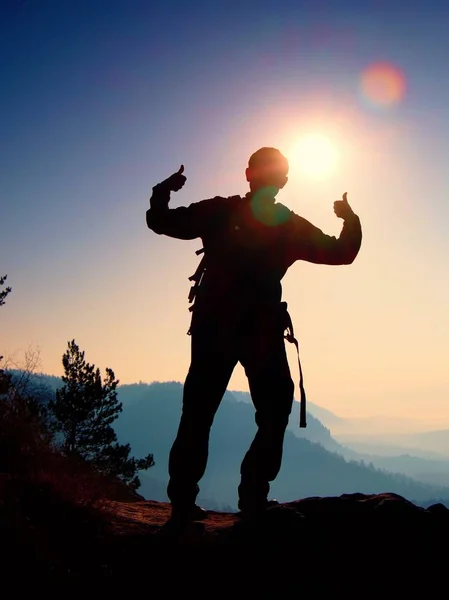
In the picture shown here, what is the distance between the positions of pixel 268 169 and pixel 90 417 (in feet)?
67.5

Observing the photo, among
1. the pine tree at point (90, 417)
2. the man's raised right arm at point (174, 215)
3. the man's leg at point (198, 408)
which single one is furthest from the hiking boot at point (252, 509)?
the pine tree at point (90, 417)

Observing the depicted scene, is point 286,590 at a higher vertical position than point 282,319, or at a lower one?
lower

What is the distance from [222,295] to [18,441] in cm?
332

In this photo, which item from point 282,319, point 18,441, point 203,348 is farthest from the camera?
point 18,441

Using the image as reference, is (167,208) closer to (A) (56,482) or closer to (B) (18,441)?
(A) (56,482)

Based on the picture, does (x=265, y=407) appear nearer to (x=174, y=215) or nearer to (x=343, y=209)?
(x=174, y=215)

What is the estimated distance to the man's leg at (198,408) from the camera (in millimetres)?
4070

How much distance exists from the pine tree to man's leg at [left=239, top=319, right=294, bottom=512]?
724 inches

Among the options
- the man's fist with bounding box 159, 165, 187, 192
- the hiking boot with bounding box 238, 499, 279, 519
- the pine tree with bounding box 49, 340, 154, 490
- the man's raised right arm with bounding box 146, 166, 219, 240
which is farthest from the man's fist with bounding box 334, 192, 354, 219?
the pine tree with bounding box 49, 340, 154, 490

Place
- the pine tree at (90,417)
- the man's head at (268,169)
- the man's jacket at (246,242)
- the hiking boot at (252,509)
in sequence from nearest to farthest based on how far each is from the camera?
the hiking boot at (252,509), the man's jacket at (246,242), the man's head at (268,169), the pine tree at (90,417)

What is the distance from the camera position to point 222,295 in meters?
A: 4.32

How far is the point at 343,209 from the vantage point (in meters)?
4.80

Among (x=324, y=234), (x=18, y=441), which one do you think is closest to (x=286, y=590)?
(x=324, y=234)

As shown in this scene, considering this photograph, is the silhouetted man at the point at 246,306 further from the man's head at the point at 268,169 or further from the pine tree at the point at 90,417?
the pine tree at the point at 90,417
